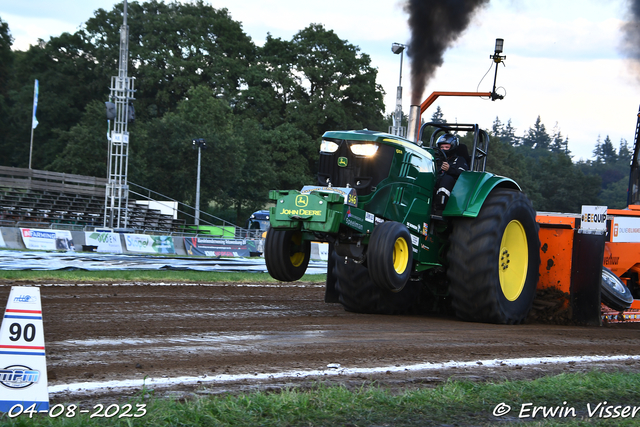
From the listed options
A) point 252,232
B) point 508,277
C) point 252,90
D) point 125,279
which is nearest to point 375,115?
point 252,90

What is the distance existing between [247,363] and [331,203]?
8.82 feet

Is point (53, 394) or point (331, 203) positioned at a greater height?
point (331, 203)

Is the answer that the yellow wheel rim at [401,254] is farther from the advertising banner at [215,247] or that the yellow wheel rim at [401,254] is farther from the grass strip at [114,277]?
the advertising banner at [215,247]

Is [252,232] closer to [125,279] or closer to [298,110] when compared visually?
[298,110]

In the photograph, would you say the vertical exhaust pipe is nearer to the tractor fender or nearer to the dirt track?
the tractor fender

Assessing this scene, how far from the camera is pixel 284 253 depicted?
8203mm

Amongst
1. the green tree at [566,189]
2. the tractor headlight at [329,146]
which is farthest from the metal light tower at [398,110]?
the green tree at [566,189]

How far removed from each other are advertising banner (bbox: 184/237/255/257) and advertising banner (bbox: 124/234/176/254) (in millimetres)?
782

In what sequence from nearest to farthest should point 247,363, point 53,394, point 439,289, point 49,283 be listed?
point 53,394 → point 247,363 → point 439,289 → point 49,283

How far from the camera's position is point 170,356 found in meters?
5.39

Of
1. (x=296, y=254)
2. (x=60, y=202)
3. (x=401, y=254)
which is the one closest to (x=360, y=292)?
(x=296, y=254)

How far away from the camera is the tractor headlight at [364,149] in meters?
8.21

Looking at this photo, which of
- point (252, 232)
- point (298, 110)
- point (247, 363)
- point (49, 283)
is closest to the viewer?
point (247, 363)

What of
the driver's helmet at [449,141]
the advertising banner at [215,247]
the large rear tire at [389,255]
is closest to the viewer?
the large rear tire at [389,255]
